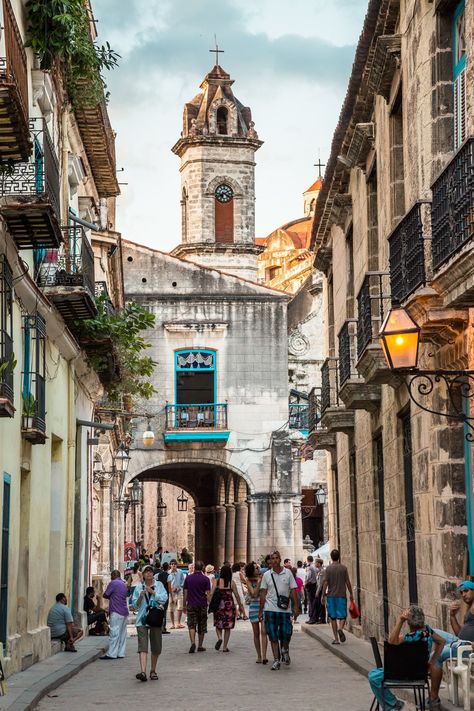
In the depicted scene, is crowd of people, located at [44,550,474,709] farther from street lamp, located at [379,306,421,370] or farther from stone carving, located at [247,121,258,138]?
stone carving, located at [247,121,258,138]

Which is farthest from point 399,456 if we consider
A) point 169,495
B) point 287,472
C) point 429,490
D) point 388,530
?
point 169,495

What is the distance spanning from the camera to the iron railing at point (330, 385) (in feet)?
77.0

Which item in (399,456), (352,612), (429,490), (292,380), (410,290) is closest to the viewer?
(410,290)

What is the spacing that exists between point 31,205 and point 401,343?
476 centimetres

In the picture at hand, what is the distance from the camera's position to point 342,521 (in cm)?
2455

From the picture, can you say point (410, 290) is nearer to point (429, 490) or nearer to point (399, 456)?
point (429, 490)

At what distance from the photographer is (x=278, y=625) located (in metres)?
17.3

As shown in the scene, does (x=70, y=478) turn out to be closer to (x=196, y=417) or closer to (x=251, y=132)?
(x=196, y=417)

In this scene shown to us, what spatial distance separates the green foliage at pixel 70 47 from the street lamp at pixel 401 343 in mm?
7818

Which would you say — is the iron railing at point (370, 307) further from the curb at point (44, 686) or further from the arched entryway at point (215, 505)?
the arched entryway at point (215, 505)

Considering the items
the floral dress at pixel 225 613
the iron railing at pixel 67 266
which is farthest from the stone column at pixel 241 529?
the iron railing at pixel 67 266

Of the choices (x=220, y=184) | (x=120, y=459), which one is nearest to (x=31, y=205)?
(x=120, y=459)

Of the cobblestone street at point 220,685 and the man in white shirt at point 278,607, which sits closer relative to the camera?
the cobblestone street at point 220,685

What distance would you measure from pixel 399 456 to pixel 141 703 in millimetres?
4611
